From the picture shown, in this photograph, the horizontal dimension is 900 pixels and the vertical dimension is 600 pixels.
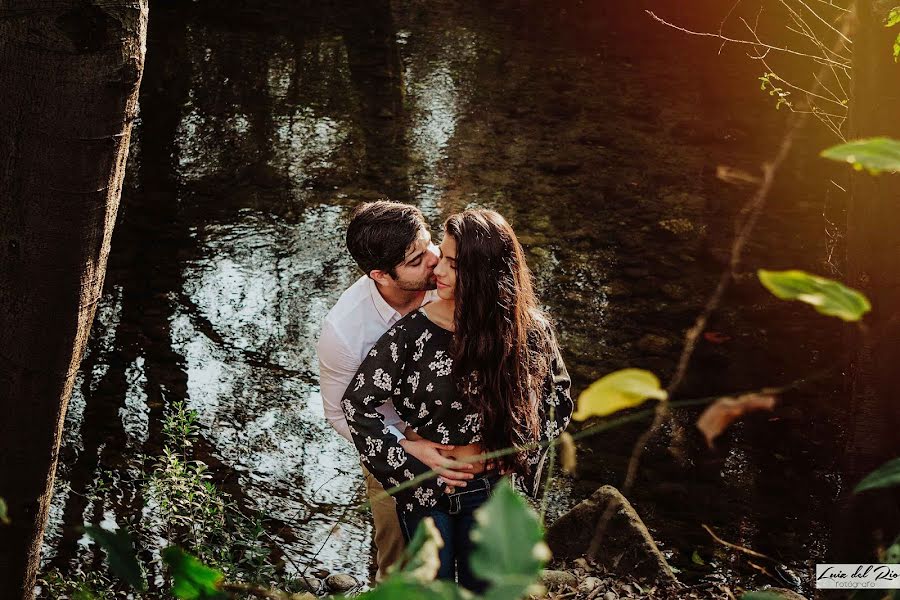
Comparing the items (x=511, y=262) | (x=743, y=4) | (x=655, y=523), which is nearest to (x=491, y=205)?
(x=655, y=523)

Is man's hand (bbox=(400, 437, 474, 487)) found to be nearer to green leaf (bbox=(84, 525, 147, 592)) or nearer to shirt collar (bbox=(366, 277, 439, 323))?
shirt collar (bbox=(366, 277, 439, 323))

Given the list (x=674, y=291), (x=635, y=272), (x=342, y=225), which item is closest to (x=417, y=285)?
(x=674, y=291)

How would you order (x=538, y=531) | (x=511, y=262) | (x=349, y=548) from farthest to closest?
(x=349, y=548) → (x=511, y=262) → (x=538, y=531)

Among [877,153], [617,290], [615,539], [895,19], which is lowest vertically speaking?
[615,539]

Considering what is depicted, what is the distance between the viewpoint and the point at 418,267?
2.87m

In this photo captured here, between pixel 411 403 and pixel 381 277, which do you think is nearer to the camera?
pixel 411 403

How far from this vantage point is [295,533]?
4332 mm

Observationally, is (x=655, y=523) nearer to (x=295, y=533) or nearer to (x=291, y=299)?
(x=295, y=533)

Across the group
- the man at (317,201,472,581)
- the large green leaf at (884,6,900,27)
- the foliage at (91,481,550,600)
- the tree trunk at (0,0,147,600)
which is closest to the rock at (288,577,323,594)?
the man at (317,201,472,581)

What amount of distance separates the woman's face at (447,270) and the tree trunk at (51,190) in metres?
0.89

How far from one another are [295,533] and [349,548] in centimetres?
27

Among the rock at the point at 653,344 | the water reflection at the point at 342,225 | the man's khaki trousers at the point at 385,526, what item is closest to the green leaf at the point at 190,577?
the man's khaki trousers at the point at 385,526

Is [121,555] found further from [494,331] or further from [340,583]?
[340,583]

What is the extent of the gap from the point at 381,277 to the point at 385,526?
36.3 inches
